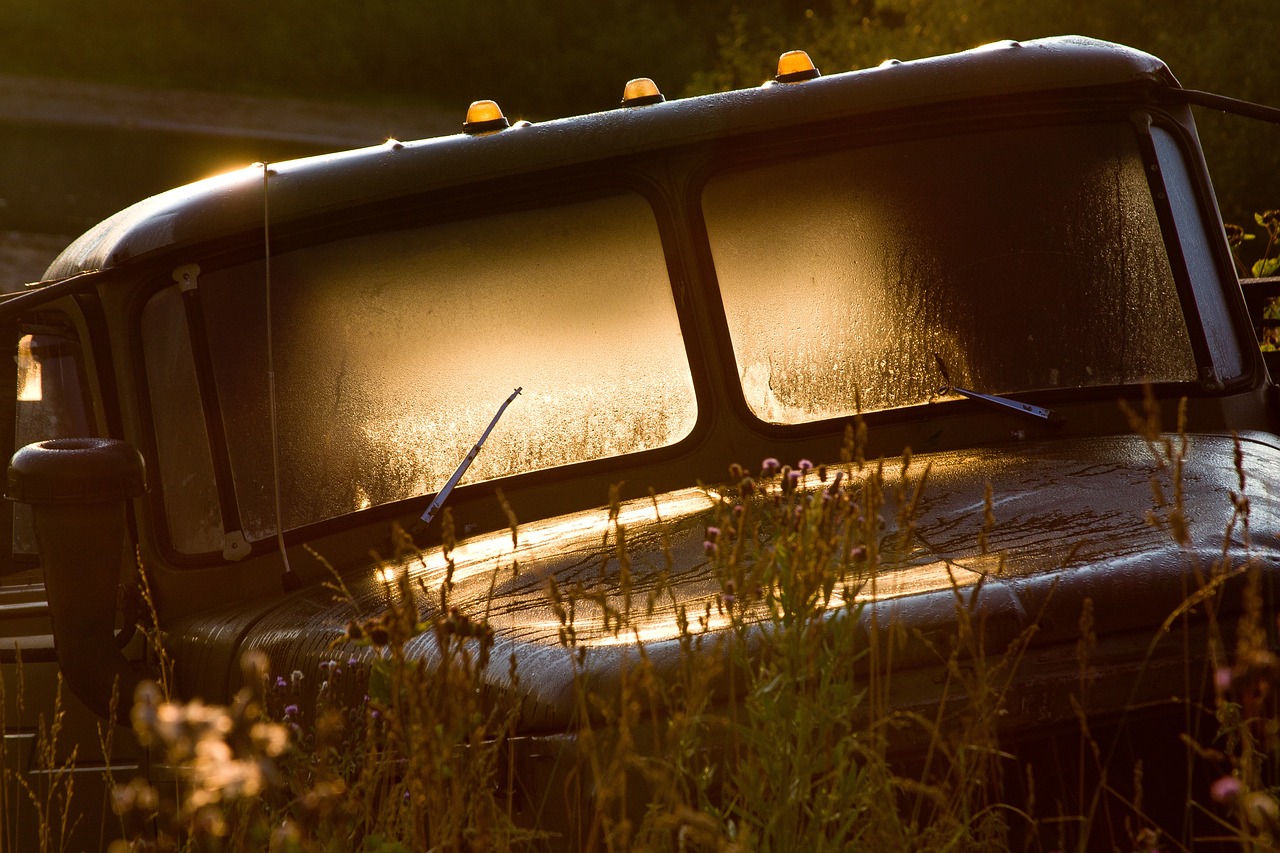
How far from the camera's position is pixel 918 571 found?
109 inches

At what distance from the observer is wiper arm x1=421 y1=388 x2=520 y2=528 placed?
12.4 ft

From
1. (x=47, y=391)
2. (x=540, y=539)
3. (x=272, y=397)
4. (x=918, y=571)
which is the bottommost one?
(x=918, y=571)

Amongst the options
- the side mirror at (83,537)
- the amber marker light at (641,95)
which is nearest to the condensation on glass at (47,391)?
the side mirror at (83,537)

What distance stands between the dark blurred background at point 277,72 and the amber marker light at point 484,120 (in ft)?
97.2

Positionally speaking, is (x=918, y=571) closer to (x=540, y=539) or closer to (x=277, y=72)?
(x=540, y=539)

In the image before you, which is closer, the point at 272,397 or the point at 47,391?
the point at 272,397

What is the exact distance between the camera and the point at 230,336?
3.86 m

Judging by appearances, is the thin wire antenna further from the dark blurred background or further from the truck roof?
the dark blurred background

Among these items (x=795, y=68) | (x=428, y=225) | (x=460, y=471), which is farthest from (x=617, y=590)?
(x=795, y=68)

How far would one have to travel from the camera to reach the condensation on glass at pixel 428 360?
151 inches

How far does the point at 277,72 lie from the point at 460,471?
1574 inches

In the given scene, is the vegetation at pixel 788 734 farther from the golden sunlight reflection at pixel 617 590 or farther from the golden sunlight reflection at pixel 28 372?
the golden sunlight reflection at pixel 28 372

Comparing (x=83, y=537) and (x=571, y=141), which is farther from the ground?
(x=571, y=141)

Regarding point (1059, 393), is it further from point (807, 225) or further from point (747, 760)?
point (747, 760)
